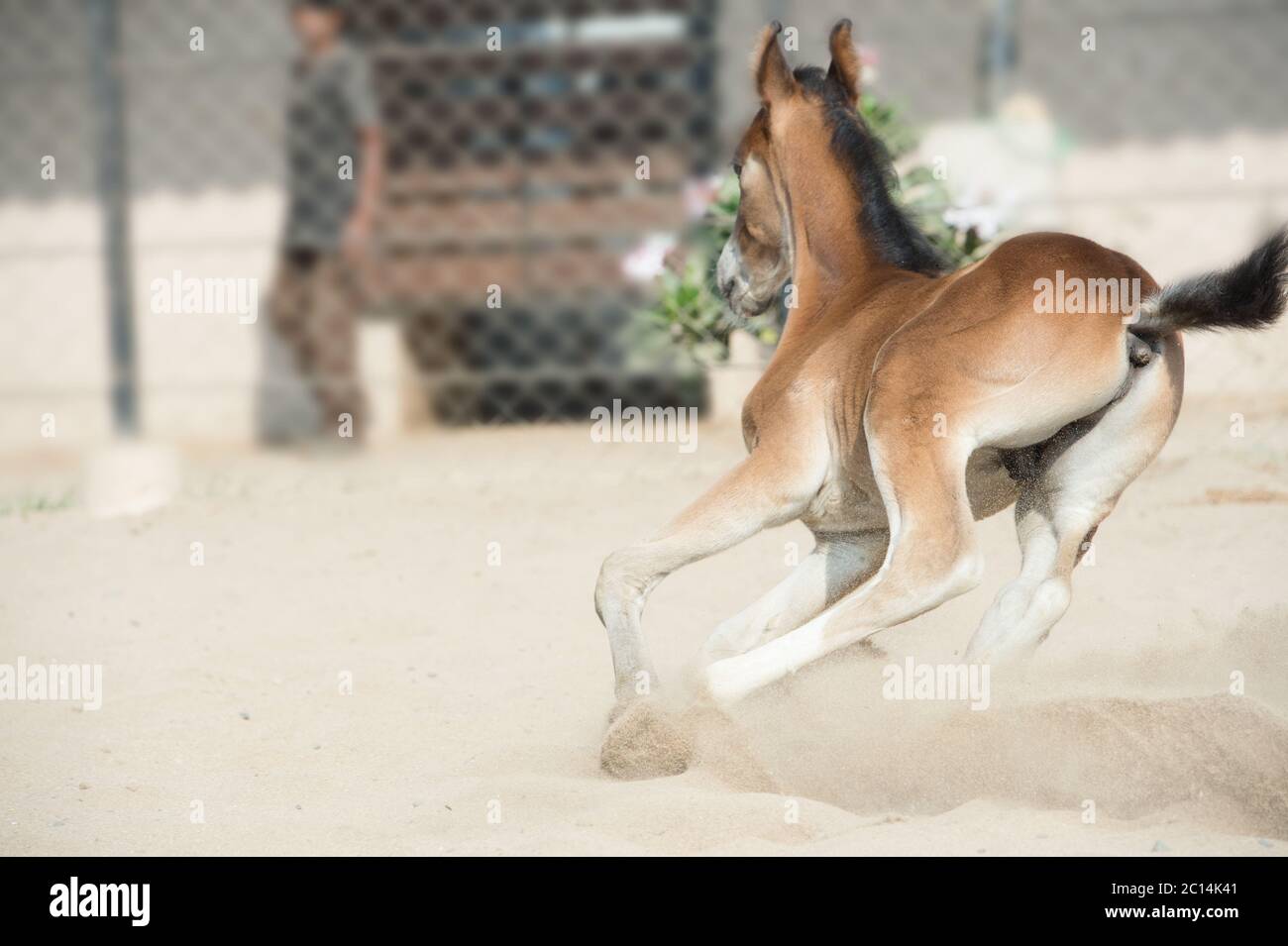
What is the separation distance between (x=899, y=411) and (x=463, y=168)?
6988mm

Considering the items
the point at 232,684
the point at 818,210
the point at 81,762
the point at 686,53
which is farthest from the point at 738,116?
the point at 81,762

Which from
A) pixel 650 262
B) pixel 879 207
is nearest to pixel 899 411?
pixel 879 207

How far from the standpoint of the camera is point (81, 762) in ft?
12.4

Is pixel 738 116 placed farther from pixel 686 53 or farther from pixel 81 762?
pixel 81 762

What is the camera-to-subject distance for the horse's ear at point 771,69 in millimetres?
4270

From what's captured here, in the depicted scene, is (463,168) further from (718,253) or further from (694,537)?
(694,537)

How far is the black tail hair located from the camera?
3.30 m

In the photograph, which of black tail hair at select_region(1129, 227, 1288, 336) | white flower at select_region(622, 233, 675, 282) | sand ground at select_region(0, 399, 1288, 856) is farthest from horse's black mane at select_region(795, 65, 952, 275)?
white flower at select_region(622, 233, 675, 282)

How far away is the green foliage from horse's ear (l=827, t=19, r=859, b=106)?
221cm

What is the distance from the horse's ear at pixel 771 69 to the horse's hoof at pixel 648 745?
187cm

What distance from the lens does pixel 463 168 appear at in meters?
9.95

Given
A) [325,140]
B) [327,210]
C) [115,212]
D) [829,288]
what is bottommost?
[829,288]

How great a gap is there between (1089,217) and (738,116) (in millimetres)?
2165

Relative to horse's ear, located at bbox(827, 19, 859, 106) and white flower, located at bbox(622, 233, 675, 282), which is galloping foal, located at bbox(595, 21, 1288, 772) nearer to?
horse's ear, located at bbox(827, 19, 859, 106)
